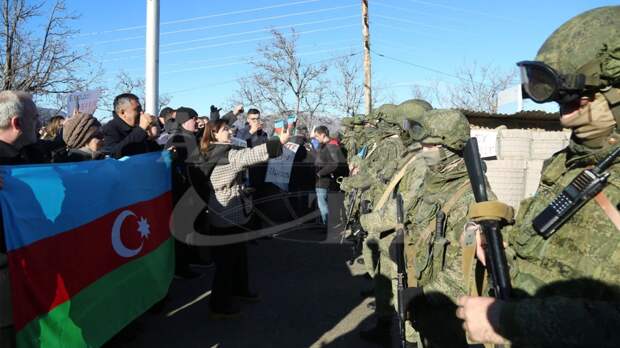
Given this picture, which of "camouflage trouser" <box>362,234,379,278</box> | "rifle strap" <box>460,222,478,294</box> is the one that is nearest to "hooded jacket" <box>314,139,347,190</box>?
"camouflage trouser" <box>362,234,379,278</box>

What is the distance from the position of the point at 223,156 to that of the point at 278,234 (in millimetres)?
5833

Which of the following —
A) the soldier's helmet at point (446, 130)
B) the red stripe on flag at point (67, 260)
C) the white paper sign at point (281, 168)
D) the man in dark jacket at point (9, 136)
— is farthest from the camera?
the white paper sign at point (281, 168)

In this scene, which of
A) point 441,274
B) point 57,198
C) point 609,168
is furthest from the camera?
point 57,198

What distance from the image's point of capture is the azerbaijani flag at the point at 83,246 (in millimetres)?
2904

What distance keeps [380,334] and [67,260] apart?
301cm

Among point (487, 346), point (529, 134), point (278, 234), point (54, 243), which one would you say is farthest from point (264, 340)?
point (529, 134)

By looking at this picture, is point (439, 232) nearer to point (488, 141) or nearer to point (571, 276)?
point (571, 276)

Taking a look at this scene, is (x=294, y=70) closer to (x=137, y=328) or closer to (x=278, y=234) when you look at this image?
(x=278, y=234)

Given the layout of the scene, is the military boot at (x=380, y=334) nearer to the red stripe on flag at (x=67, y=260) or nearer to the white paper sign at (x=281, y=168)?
the red stripe on flag at (x=67, y=260)

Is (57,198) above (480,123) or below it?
below

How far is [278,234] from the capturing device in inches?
429

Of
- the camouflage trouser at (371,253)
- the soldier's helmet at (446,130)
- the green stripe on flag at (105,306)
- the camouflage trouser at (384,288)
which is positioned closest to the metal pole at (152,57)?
the green stripe on flag at (105,306)

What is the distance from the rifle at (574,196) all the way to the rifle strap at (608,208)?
0.02m

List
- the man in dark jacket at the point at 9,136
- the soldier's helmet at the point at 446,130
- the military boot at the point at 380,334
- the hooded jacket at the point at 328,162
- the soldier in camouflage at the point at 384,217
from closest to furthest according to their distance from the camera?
the man in dark jacket at the point at 9,136 → the soldier's helmet at the point at 446,130 → the soldier in camouflage at the point at 384,217 → the military boot at the point at 380,334 → the hooded jacket at the point at 328,162
